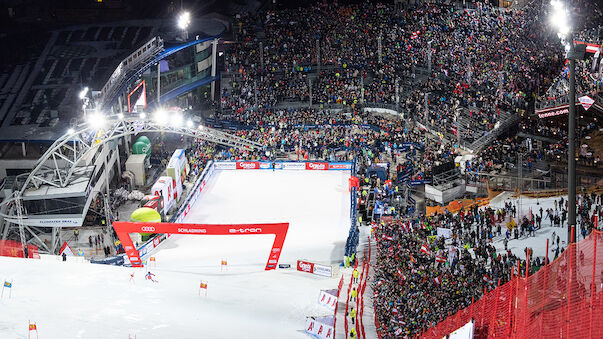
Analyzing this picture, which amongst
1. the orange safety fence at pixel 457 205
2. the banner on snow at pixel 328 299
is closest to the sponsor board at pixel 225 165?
the orange safety fence at pixel 457 205

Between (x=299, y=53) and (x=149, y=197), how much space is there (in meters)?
26.2

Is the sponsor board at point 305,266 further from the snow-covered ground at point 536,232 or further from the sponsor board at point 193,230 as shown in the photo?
the snow-covered ground at point 536,232

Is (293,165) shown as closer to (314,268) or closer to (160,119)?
(160,119)

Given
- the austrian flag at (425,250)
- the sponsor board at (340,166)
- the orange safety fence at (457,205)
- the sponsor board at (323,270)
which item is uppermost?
the sponsor board at (340,166)

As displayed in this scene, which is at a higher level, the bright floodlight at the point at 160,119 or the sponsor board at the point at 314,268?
the bright floodlight at the point at 160,119

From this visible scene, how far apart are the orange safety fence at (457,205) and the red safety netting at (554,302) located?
20307 millimetres

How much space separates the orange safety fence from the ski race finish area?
393 inches

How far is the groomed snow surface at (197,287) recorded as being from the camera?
29.1 m

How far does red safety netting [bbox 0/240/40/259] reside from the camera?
39.3 m

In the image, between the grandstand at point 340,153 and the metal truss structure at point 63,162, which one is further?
the metal truss structure at point 63,162

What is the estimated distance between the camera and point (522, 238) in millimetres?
36094

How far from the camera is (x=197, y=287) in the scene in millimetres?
34562

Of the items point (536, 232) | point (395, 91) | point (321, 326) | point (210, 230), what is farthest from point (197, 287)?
point (395, 91)

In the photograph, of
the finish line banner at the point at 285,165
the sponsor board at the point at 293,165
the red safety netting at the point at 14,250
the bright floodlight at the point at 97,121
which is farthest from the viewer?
the sponsor board at the point at 293,165
